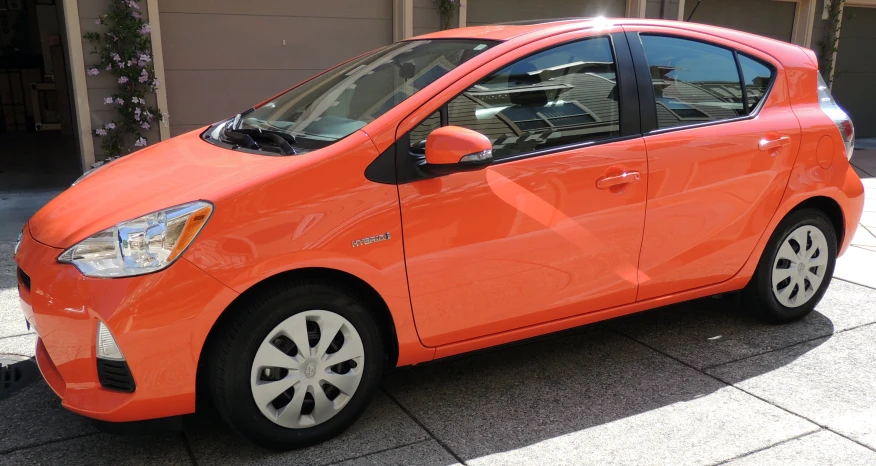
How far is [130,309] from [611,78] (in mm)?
2262

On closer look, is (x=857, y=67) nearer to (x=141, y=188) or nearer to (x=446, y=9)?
(x=446, y=9)

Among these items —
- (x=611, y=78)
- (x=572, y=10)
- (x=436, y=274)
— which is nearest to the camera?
(x=436, y=274)

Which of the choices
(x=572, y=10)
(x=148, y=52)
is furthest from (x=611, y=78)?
(x=572, y=10)

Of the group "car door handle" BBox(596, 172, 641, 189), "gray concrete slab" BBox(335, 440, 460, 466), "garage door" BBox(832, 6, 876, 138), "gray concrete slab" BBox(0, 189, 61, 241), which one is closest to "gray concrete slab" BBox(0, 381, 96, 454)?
"gray concrete slab" BBox(335, 440, 460, 466)

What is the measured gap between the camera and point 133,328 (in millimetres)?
2516

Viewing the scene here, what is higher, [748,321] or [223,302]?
[223,302]

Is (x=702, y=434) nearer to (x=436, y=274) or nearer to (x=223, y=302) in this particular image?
(x=436, y=274)

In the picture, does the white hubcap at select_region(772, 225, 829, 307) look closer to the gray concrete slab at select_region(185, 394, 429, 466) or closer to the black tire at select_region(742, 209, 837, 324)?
the black tire at select_region(742, 209, 837, 324)

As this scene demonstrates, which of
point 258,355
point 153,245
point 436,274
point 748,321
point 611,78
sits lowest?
point 748,321

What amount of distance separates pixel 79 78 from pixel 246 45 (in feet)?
5.23

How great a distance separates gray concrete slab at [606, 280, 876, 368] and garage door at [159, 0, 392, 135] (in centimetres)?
494

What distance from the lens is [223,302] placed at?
262 centimetres

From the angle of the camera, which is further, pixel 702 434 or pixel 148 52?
pixel 148 52

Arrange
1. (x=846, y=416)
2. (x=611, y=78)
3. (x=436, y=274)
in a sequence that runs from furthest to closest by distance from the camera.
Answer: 1. (x=611, y=78)
2. (x=846, y=416)
3. (x=436, y=274)
